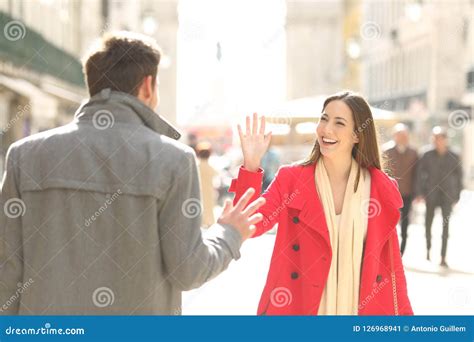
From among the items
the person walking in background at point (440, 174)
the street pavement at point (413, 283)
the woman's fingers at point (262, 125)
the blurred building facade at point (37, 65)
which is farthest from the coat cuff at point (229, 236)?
the blurred building facade at point (37, 65)

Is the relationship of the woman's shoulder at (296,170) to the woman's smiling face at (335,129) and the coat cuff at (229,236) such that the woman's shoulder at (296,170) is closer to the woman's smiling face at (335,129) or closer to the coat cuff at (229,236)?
the woman's smiling face at (335,129)

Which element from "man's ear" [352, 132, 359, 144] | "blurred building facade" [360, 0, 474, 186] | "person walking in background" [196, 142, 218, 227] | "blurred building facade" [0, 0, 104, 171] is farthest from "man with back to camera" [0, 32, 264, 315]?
"blurred building facade" [360, 0, 474, 186]

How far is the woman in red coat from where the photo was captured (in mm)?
3979

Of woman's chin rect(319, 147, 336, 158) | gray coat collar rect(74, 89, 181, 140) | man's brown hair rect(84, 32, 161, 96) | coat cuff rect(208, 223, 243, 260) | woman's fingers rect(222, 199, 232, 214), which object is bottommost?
coat cuff rect(208, 223, 243, 260)

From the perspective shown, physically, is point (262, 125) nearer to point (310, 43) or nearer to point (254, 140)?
point (254, 140)

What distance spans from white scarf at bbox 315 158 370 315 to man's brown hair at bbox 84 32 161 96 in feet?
4.41

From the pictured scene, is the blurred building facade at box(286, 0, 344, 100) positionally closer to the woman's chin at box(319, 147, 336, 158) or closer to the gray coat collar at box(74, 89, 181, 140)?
the woman's chin at box(319, 147, 336, 158)

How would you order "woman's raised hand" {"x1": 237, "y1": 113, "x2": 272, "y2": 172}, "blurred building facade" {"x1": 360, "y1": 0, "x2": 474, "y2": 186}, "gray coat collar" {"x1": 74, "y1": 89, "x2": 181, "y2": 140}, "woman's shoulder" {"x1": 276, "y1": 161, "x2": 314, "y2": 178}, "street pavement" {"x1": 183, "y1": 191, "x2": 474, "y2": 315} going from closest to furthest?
"gray coat collar" {"x1": 74, "y1": 89, "x2": 181, "y2": 140} < "woman's raised hand" {"x1": 237, "y1": 113, "x2": 272, "y2": 172} < "woman's shoulder" {"x1": 276, "y1": 161, "x2": 314, "y2": 178} < "street pavement" {"x1": 183, "y1": 191, "x2": 474, "y2": 315} < "blurred building facade" {"x1": 360, "y1": 0, "x2": 474, "y2": 186}

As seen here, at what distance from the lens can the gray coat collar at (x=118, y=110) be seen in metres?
2.98

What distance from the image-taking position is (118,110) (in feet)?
9.77

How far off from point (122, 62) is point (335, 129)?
144 cm
